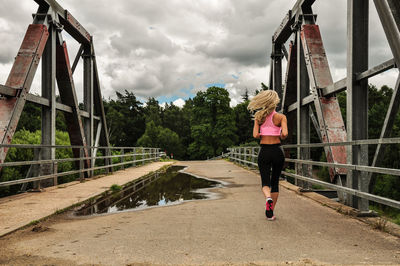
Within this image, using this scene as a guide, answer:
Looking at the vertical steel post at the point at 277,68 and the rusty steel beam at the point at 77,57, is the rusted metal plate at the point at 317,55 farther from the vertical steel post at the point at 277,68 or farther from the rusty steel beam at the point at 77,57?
the rusty steel beam at the point at 77,57

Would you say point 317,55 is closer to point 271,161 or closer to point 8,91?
point 271,161

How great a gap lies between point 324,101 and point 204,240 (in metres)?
4.79

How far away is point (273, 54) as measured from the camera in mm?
12820

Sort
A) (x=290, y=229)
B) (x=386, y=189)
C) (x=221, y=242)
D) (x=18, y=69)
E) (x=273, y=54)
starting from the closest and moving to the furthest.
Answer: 1. (x=221, y=242)
2. (x=290, y=229)
3. (x=18, y=69)
4. (x=273, y=54)
5. (x=386, y=189)

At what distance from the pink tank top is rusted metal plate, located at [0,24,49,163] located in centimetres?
496

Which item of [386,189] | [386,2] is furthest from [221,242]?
[386,189]

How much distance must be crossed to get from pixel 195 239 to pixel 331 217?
7.69 ft

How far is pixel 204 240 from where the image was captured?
381cm

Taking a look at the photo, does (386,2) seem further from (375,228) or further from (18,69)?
(18,69)

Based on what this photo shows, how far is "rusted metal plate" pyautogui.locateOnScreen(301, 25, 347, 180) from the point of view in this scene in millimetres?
6793

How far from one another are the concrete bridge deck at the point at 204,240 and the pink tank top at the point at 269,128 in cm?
125

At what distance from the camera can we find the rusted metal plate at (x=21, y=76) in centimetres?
695

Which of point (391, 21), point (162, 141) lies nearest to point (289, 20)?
point (391, 21)

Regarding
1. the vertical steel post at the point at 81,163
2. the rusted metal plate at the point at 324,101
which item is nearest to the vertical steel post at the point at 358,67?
the rusted metal plate at the point at 324,101
